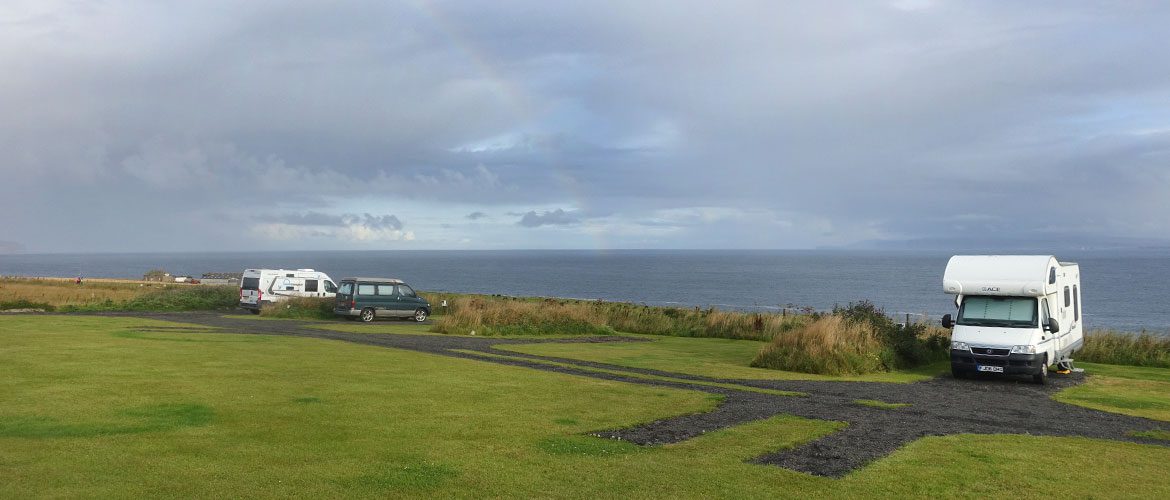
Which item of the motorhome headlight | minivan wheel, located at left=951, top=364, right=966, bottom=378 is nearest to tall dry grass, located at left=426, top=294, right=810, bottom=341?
minivan wheel, located at left=951, top=364, right=966, bottom=378

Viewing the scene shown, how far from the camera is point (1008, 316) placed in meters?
19.1

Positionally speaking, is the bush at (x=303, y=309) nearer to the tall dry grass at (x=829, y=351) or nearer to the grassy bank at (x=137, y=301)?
the grassy bank at (x=137, y=301)

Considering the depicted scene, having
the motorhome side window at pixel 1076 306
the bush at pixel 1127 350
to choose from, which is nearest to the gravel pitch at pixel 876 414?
the motorhome side window at pixel 1076 306

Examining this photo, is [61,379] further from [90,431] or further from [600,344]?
[600,344]

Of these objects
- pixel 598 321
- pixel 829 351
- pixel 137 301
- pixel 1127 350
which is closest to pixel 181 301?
Answer: pixel 137 301

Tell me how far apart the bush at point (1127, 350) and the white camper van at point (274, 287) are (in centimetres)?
3089

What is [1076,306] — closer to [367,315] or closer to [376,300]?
[376,300]

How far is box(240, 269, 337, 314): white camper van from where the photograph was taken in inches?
1478

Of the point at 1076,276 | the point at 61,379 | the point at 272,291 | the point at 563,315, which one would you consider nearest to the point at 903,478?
the point at 61,379

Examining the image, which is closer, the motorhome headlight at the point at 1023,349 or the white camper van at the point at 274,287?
the motorhome headlight at the point at 1023,349

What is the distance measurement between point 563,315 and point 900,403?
60.2ft

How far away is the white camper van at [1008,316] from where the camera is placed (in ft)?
59.3

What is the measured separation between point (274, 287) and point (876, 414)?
31.6m

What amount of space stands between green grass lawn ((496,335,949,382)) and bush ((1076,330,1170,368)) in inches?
212
